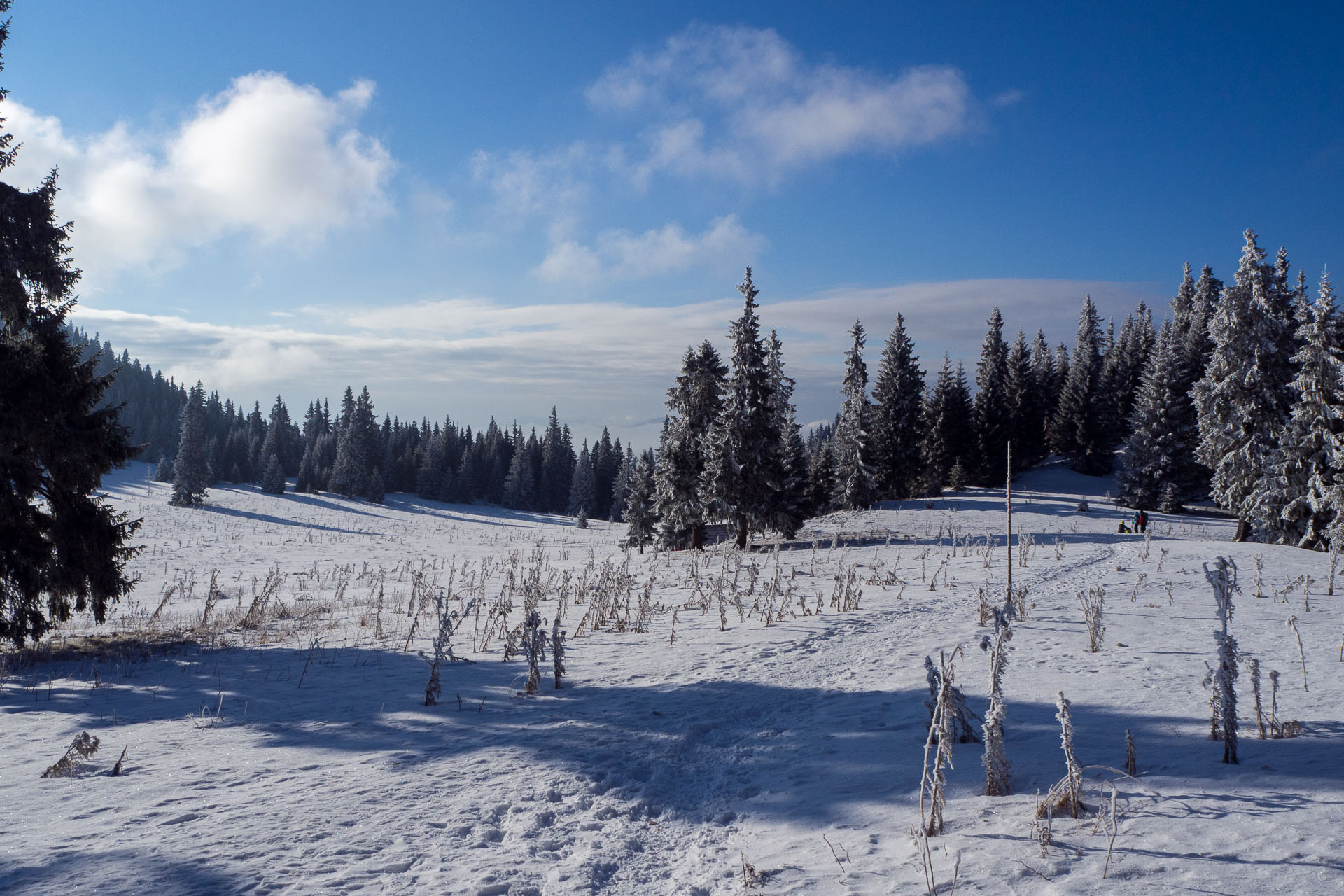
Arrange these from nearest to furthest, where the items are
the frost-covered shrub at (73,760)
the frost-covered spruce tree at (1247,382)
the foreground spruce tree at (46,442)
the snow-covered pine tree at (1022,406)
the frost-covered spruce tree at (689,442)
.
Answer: the frost-covered shrub at (73,760) → the foreground spruce tree at (46,442) → the frost-covered spruce tree at (1247,382) → the frost-covered spruce tree at (689,442) → the snow-covered pine tree at (1022,406)

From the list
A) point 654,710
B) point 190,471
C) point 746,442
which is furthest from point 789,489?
point 190,471

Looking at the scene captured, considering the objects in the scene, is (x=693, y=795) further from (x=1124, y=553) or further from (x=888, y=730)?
(x=1124, y=553)

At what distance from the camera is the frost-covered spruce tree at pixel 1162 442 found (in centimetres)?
4694

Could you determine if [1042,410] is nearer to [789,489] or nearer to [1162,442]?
[1162,442]

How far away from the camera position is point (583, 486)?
9062 cm

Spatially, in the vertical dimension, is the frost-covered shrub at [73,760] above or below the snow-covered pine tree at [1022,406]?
below

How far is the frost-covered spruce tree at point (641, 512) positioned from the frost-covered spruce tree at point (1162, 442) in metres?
33.1

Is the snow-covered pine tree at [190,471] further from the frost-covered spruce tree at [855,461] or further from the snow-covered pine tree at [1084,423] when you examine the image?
the snow-covered pine tree at [1084,423]

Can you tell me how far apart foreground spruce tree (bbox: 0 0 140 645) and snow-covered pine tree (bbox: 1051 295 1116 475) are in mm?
68740

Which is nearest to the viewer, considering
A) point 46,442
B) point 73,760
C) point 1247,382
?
point 73,760

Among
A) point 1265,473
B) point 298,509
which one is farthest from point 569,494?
point 1265,473

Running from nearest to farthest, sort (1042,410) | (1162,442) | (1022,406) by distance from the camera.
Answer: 1. (1162,442)
2. (1022,406)
3. (1042,410)

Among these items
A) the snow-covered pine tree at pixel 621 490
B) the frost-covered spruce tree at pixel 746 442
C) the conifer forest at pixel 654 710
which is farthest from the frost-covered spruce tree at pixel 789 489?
the snow-covered pine tree at pixel 621 490

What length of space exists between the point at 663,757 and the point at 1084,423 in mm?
67517
